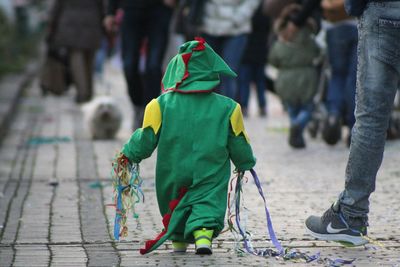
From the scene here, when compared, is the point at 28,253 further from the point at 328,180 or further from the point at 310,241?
the point at 328,180

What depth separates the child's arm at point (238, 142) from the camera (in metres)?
5.67

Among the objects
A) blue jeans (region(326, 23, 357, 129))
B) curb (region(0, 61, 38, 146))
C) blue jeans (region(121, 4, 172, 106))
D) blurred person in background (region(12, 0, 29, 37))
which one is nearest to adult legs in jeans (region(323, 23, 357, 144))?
blue jeans (region(326, 23, 357, 129))

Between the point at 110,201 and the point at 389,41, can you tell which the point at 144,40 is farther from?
the point at 389,41

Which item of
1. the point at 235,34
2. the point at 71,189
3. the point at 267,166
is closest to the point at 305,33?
the point at 235,34

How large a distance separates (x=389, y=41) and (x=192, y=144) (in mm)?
1077

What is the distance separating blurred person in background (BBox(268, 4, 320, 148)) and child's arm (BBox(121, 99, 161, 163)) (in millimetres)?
5086

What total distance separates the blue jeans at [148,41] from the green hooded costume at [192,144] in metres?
5.48

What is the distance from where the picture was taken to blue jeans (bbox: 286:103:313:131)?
10.5 metres

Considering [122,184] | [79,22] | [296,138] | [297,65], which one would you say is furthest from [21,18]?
[122,184]

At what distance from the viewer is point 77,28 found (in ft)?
50.0

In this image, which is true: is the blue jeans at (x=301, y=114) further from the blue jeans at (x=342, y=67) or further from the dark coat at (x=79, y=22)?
the dark coat at (x=79, y=22)

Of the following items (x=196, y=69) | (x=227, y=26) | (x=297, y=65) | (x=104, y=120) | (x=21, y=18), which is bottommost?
(x=21, y=18)

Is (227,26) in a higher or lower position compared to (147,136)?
lower

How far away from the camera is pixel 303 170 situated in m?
→ 9.17
